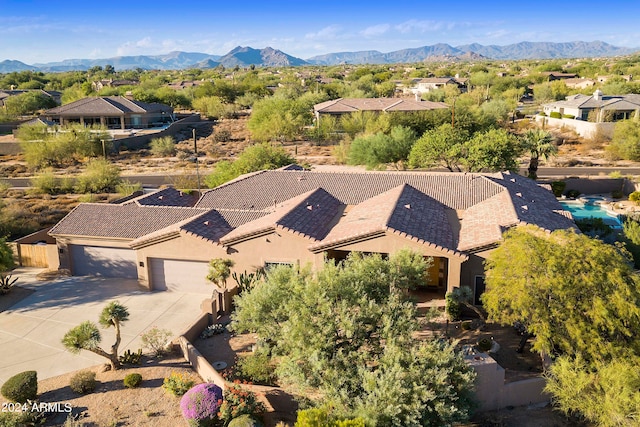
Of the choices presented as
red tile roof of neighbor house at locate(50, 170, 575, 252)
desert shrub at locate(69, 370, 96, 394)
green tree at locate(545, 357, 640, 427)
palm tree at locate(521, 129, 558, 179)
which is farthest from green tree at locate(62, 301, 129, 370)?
palm tree at locate(521, 129, 558, 179)

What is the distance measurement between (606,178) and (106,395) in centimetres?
5076

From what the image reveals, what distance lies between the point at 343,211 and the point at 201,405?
18906 millimetres

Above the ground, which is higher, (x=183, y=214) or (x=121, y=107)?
(x=121, y=107)

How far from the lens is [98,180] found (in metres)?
53.4

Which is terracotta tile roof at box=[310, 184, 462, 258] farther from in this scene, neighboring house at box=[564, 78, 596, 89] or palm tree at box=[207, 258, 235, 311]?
neighboring house at box=[564, 78, 596, 89]

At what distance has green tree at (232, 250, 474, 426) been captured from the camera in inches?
597

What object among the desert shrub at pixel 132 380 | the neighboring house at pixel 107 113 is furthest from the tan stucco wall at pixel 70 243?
the neighboring house at pixel 107 113

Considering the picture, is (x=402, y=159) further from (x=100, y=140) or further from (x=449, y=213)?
(x=100, y=140)

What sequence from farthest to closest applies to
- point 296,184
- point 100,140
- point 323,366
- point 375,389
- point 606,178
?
point 100,140, point 606,178, point 296,184, point 323,366, point 375,389

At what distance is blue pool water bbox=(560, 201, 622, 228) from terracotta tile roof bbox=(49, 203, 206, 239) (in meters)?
33.0

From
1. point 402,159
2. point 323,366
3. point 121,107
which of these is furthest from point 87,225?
point 121,107

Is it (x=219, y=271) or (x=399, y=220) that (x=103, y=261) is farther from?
(x=399, y=220)

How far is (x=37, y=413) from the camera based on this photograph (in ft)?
56.5

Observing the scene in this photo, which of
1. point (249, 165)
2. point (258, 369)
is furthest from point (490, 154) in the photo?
→ point (258, 369)
